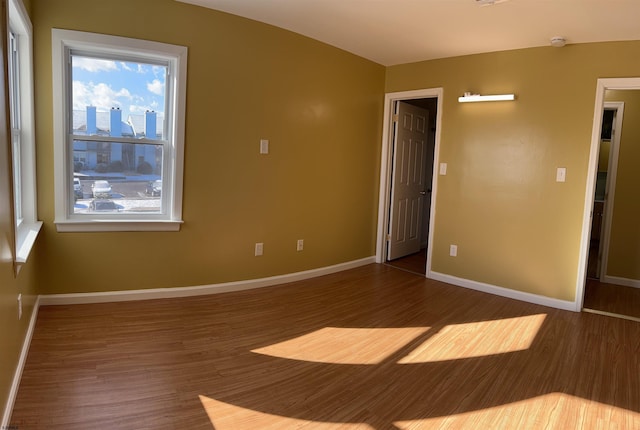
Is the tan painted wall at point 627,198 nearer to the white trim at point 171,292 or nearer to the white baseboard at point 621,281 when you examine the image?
the white baseboard at point 621,281

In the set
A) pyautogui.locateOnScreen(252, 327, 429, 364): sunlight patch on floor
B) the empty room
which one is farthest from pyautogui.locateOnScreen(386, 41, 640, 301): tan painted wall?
pyautogui.locateOnScreen(252, 327, 429, 364): sunlight patch on floor

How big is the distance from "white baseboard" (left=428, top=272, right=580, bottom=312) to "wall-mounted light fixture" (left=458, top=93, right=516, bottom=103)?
192cm

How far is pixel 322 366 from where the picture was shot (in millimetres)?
2637

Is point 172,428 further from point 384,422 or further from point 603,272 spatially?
point 603,272

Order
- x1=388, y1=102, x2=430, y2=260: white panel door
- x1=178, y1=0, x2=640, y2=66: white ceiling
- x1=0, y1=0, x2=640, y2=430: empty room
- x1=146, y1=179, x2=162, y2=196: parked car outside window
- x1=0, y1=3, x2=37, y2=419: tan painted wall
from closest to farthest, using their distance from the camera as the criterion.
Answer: x1=0, y1=3, x2=37, y2=419: tan painted wall → x1=0, y1=0, x2=640, y2=430: empty room → x1=178, y1=0, x2=640, y2=66: white ceiling → x1=146, y1=179, x2=162, y2=196: parked car outside window → x1=388, y1=102, x2=430, y2=260: white panel door

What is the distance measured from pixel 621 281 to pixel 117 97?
5.70 meters

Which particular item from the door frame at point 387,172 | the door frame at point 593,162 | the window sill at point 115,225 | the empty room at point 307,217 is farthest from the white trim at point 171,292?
the door frame at point 593,162

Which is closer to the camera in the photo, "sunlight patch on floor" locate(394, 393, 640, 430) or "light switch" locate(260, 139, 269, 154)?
"sunlight patch on floor" locate(394, 393, 640, 430)

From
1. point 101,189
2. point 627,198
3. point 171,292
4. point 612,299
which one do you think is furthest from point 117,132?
point 627,198

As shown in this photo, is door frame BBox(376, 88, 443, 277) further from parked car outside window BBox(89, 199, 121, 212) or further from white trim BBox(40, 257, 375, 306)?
parked car outside window BBox(89, 199, 121, 212)

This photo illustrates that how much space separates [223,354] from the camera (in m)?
2.71

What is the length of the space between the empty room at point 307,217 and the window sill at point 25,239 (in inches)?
1.0

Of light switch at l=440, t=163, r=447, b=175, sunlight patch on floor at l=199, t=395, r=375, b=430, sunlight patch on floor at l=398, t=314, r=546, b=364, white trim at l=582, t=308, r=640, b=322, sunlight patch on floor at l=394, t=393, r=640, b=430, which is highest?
light switch at l=440, t=163, r=447, b=175

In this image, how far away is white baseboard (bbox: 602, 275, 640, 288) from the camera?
4864mm
